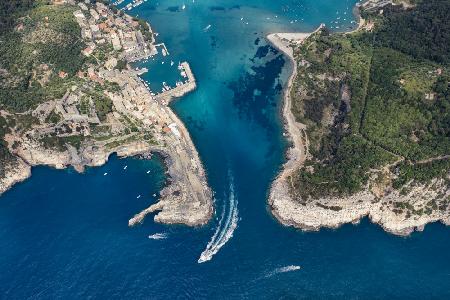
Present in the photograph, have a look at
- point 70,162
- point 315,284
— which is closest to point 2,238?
point 70,162

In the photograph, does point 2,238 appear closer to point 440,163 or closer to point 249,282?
point 249,282

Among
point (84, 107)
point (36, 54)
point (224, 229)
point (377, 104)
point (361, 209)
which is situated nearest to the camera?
point (224, 229)

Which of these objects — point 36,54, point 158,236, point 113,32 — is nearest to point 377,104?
point 158,236

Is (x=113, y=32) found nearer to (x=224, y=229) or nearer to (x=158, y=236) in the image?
(x=158, y=236)

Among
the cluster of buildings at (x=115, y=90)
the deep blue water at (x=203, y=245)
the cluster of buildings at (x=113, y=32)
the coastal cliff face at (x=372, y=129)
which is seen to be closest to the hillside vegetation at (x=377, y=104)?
the coastal cliff face at (x=372, y=129)

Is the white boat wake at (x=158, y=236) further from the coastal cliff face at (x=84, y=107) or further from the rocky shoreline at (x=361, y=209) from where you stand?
the rocky shoreline at (x=361, y=209)
